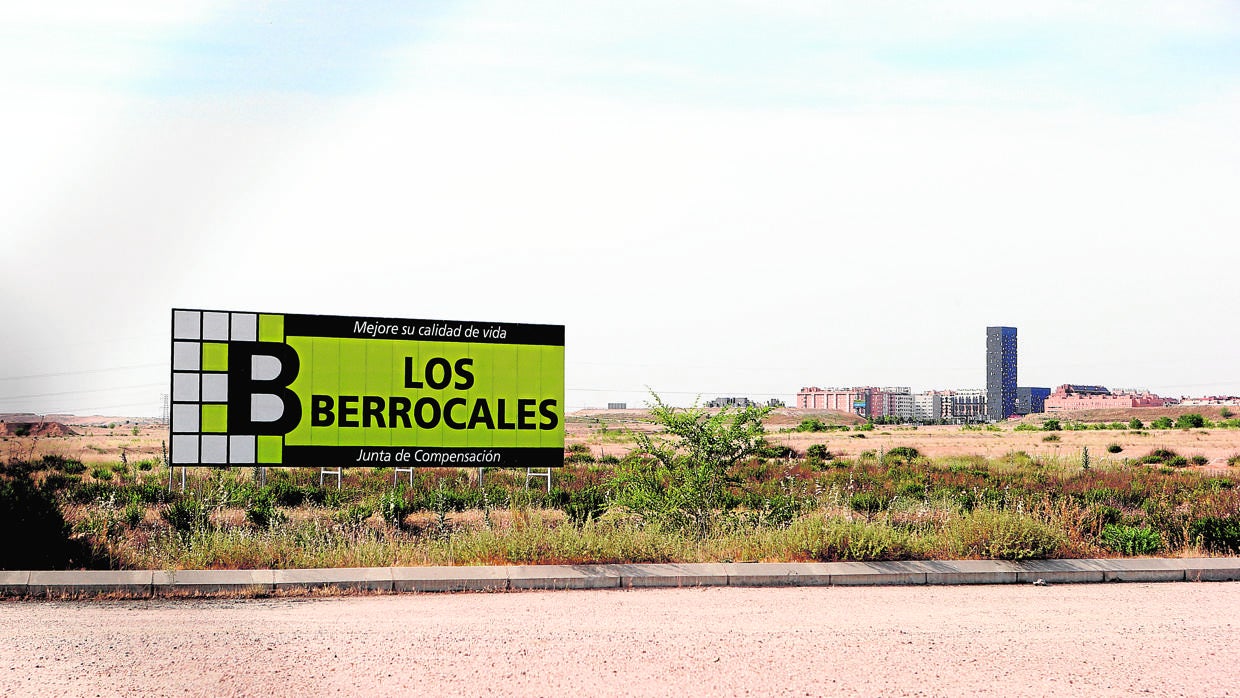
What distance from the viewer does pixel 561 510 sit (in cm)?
2042

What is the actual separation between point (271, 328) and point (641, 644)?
12875 millimetres

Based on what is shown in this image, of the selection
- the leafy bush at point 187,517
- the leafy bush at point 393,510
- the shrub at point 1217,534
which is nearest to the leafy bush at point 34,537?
the leafy bush at point 187,517

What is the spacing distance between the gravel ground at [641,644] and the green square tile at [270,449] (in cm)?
914

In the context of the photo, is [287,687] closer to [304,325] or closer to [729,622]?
[729,622]

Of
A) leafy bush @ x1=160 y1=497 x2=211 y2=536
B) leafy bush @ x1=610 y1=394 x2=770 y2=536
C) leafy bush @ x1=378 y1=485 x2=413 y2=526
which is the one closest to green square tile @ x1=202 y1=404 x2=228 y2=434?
leafy bush @ x1=160 y1=497 x2=211 y2=536

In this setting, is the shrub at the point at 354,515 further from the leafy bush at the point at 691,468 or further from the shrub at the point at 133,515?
the leafy bush at the point at 691,468

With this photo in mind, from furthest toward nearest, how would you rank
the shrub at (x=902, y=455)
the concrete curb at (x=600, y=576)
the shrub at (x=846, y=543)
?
1. the shrub at (x=902, y=455)
2. the shrub at (x=846, y=543)
3. the concrete curb at (x=600, y=576)

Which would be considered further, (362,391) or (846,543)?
(362,391)

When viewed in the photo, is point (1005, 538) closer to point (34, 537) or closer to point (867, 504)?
point (867, 504)

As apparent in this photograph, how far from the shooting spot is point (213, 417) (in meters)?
18.8

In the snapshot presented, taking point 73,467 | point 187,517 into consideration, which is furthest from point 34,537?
point 73,467

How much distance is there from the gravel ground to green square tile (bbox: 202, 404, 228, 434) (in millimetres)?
8824

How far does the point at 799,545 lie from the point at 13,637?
7.81m

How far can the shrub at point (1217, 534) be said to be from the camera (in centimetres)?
1383
